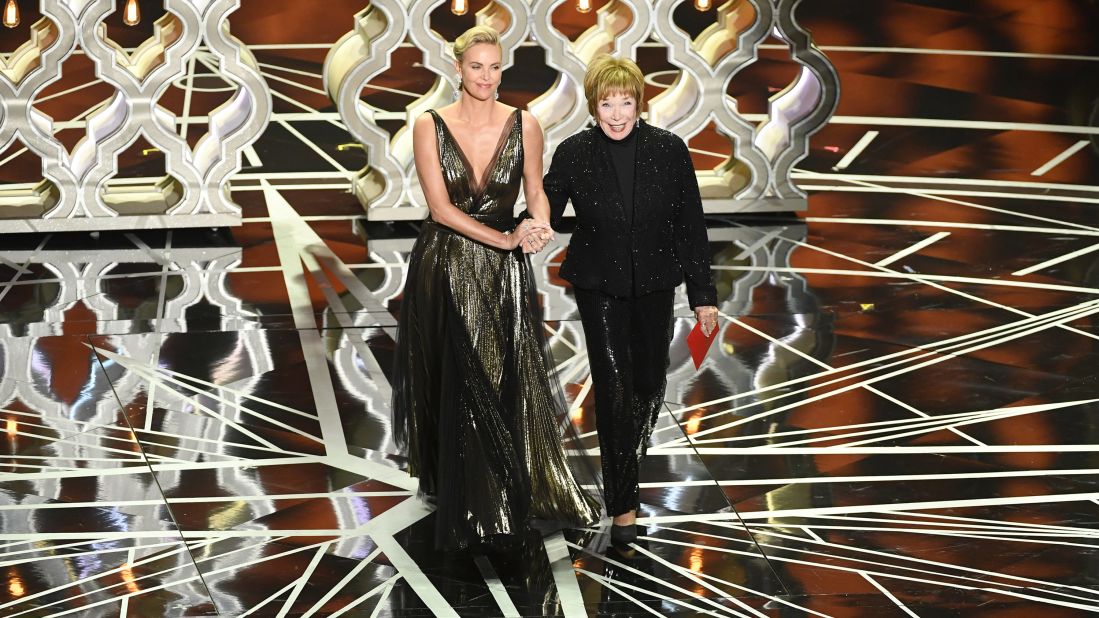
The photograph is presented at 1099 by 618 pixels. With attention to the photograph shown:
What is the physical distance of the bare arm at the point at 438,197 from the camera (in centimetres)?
424

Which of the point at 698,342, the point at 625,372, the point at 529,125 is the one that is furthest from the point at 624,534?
the point at 529,125

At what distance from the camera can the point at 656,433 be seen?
5355 mm

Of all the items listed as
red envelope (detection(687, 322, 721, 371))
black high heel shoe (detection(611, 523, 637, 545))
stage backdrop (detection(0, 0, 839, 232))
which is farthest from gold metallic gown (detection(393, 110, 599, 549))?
stage backdrop (detection(0, 0, 839, 232))

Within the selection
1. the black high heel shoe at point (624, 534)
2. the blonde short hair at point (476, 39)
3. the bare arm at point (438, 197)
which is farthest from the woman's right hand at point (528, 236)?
the black high heel shoe at point (624, 534)

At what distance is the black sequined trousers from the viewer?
14.3 feet

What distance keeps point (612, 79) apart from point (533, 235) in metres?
0.49

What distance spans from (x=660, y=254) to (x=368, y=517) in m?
1.25

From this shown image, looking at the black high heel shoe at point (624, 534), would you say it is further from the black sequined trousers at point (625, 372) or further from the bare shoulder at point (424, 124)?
the bare shoulder at point (424, 124)

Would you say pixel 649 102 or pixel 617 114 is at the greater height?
pixel 649 102

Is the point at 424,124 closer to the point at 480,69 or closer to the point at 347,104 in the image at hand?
the point at 480,69

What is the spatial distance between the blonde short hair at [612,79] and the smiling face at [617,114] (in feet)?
0.04

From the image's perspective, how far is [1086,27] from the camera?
13.0 meters

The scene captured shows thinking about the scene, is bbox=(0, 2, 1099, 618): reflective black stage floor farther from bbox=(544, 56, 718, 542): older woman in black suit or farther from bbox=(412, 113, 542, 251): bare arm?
bbox=(412, 113, 542, 251): bare arm

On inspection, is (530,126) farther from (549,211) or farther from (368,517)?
(368,517)
